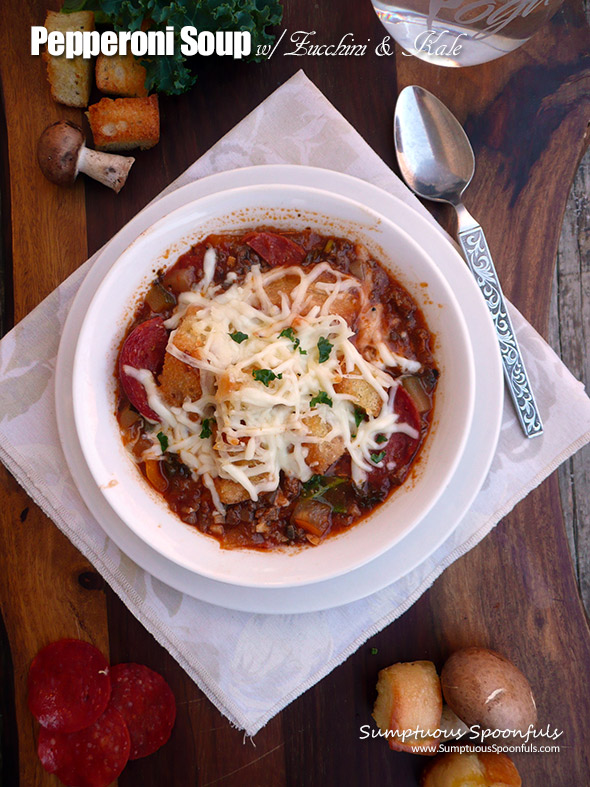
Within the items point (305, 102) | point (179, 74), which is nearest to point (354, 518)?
point (305, 102)

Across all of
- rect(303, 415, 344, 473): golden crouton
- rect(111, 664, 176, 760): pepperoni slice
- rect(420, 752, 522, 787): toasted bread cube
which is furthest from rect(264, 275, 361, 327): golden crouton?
rect(420, 752, 522, 787): toasted bread cube

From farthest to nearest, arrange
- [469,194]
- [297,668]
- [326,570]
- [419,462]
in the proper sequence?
[469,194] < [297,668] < [419,462] < [326,570]

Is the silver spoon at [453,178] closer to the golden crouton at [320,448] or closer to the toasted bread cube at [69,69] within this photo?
the golden crouton at [320,448]

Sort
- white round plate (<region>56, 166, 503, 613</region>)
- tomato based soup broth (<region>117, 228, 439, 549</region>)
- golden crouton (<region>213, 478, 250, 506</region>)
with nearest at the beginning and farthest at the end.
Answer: tomato based soup broth (<region>117, 228, 439, 549</region>) < golden crouton (<region>213, 478, 250, 506</region>) < white round plate (<region>56, 166, 503, 613</region>)

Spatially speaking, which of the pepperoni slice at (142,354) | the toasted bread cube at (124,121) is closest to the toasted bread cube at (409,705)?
the pepperoni slice at (142,354)

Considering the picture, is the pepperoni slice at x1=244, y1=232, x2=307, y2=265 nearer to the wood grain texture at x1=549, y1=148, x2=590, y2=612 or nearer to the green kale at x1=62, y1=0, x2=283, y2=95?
the green kale at x1=62, y1=0, x2=283, y2=95

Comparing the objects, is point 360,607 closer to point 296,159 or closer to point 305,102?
point 296,159
